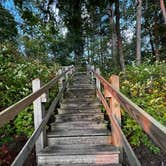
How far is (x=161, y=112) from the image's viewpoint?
16.9 feet

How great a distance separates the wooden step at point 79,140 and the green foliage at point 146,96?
478 mm

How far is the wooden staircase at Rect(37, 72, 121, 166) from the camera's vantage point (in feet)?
12.7

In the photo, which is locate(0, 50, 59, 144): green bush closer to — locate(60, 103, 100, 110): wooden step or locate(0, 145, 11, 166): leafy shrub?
locate(0, 145, 11, 166): leafy shrub

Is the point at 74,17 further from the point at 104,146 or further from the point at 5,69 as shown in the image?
the point at 104,146

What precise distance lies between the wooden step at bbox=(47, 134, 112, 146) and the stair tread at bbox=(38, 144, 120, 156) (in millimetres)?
131

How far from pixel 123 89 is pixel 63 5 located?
338 centimetres

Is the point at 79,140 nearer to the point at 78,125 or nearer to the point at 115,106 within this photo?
the point at 78,125

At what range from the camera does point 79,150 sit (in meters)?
4.08

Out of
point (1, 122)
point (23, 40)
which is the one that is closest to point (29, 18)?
point (1, 122)

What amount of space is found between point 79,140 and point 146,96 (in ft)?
7.32

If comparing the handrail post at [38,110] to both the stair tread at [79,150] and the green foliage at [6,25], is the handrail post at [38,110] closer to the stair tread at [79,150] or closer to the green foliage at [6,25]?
the stair tread at [79,150]

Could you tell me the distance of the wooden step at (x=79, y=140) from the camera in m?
4.54

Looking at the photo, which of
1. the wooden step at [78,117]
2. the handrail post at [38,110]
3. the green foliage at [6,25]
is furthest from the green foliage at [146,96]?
the green foliage at [6,25]

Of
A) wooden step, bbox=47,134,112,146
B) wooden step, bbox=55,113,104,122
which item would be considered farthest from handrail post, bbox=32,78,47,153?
wooden step, bbox=55,113,104,122
